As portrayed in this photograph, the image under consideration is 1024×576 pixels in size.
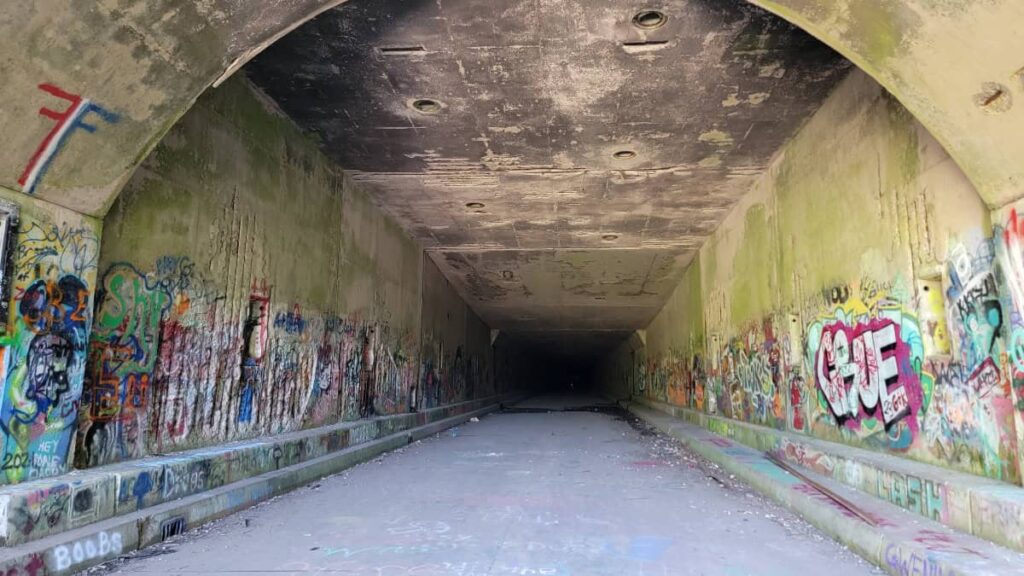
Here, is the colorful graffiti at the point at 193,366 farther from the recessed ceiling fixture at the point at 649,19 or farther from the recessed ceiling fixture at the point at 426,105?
the recessed ceiling fixture at the point at 649,19

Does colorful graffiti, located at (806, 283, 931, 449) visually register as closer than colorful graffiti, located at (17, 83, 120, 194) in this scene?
No

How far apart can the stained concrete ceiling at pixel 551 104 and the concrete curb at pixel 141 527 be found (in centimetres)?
499

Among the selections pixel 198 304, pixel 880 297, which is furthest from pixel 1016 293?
pixel 198 304

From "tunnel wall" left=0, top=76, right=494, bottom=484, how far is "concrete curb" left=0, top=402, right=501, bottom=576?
27.1 inches

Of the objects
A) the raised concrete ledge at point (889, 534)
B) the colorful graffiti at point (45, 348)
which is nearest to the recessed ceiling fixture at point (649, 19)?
the raised concrete ledge at point (889, 534)

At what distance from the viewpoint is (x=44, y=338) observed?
16.7 ft

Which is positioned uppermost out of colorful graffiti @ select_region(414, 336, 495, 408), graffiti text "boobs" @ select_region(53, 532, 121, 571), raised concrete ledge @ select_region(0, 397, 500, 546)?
colorful graffiti @ select_region(414, 336, 495, 408)

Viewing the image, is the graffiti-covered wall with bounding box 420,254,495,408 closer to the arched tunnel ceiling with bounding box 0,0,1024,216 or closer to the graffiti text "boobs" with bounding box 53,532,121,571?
the graffiti text "boobs" with bounding box 53,532,121,571

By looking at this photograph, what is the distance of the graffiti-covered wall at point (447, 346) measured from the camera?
1797 centimetres

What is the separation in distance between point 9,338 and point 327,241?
6363 mm

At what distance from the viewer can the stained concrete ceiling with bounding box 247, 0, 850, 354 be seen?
6.94 meters

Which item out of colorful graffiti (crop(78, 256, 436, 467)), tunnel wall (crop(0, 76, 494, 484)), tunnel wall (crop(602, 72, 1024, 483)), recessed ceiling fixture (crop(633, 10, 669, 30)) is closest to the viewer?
tunnel wall (crop(0, 76, 494, 484))


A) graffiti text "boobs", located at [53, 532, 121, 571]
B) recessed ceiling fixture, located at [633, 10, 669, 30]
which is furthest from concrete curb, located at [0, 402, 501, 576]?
recessed ceiling fixture, located at [633, 10, 669, 30]

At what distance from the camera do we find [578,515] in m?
6.35
